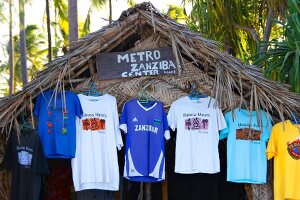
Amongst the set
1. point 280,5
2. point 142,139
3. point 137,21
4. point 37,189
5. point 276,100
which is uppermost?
point 280,5

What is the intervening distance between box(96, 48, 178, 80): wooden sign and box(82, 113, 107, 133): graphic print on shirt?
0.55 meters

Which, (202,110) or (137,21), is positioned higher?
(137,21)

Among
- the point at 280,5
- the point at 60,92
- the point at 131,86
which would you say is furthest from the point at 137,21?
the point at 280,5

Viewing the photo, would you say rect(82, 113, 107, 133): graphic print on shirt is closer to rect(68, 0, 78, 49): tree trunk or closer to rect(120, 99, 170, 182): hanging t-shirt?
rect(120, 99, 170, 182): hanging t-shirt

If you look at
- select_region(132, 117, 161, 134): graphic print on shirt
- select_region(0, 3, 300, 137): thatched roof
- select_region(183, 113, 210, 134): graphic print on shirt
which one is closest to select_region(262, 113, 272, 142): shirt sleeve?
select_region(0, 3, 300, 137): thatched roof

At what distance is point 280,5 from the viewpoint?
→ 33.6 ft

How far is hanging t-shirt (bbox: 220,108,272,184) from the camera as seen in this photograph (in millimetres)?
7344

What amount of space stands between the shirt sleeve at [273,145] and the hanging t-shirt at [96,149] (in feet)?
5.97

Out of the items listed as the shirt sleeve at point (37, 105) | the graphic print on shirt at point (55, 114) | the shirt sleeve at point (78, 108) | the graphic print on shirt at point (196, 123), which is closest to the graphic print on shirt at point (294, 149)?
the graphic print on shirt at point (196, 123)

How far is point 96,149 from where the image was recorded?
730 centimetres

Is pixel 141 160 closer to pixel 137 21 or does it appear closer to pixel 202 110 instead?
pixel 202 110

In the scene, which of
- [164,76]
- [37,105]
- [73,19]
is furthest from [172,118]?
[73,19]

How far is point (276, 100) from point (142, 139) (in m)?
1.67

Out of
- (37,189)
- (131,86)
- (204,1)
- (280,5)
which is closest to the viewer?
(37,189)
